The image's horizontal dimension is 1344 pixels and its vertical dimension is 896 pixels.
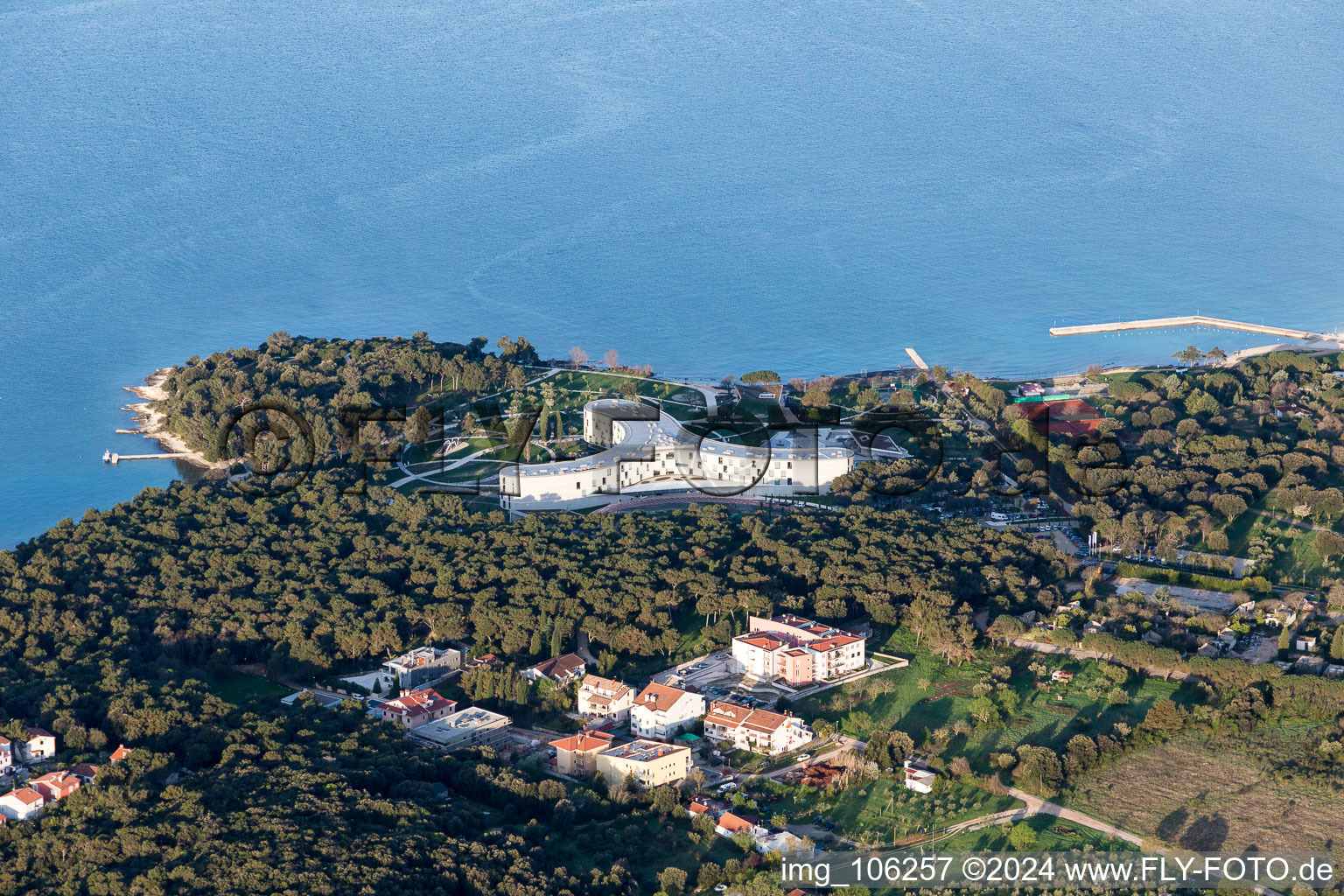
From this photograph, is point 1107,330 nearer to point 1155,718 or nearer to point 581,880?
point 1155,718

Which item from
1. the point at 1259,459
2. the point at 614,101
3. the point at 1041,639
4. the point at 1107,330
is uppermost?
the point at 614,101

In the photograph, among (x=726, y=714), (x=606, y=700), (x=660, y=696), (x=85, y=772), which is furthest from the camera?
(x=606, y=700)

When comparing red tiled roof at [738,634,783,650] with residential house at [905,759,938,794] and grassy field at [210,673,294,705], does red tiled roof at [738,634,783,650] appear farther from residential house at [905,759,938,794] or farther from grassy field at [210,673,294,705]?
grassy field at [210,673,294,705]

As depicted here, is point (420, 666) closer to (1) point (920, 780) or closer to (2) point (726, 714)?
(2) point (726, 714)

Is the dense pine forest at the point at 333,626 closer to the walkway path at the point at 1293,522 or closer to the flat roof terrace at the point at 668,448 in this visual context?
the flat roof terrace at the point at 668,448

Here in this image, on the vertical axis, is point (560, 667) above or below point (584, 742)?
A: above

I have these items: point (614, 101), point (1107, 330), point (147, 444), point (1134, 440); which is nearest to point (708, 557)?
point (1134, 440)

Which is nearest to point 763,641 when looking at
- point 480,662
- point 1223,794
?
point 480,662
